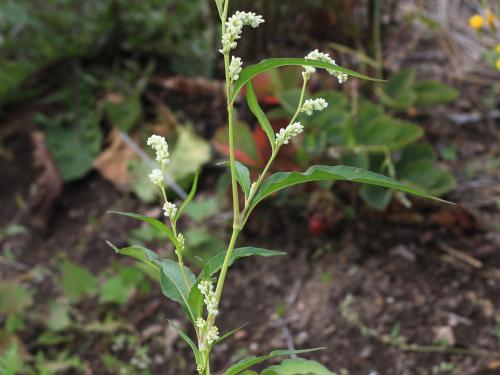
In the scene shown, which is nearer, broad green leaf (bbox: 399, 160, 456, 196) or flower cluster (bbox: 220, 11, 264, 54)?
flower cluster (bbox: 220, 11, 264, 54)

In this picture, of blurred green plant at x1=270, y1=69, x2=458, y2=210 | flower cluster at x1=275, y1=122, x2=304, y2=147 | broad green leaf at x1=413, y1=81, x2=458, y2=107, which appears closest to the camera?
flower cluster at x1=275, y1=122, x2=304, y2=147

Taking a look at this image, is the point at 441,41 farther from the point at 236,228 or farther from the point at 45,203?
the point at 236,228

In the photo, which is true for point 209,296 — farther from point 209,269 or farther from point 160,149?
point 160,149

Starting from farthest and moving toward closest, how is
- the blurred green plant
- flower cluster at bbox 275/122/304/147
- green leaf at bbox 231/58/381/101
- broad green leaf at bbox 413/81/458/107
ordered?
broad green leaf at bbox 413/81/458/107 → the blurred green plant → flower cluster at bbox 275/122/304/147 → green leaf at bbox 231/58/381/101

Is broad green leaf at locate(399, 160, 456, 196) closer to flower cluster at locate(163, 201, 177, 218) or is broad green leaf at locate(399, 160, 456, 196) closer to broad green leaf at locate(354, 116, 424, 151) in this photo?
broad green leaf at locate(354, 116, 424, 151)

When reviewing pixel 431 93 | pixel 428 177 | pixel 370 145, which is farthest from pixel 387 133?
pixel 431 93

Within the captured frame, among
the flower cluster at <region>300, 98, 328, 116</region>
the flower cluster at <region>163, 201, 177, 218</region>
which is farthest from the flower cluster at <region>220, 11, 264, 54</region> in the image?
the flower cluster at <region>163, 201, 177, 218</region>
